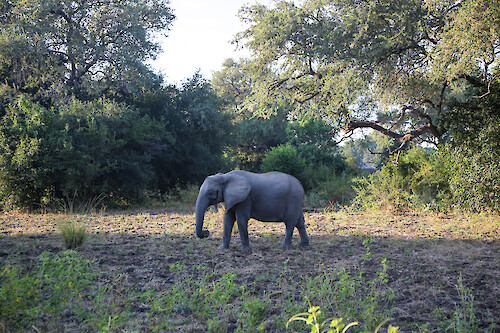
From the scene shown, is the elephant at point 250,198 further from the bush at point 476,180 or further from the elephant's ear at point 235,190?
the bush at point 476,180

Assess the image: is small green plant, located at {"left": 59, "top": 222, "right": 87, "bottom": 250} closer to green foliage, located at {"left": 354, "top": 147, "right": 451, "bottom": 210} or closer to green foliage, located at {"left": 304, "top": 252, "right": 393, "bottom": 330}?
green foliage, located at {"left": 304, "top": 252, "right": 393, "bottom": 330}

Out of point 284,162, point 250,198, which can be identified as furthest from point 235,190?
point 284,162

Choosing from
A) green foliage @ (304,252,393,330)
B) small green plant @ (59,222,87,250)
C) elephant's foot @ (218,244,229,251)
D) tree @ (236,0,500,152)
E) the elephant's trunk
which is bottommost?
green foliage @ (304,252,393,330)

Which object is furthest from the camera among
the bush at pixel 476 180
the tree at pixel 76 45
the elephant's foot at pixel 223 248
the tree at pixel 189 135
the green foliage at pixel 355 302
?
the tree at pixel 189 135

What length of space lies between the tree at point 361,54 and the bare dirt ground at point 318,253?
4337 mm

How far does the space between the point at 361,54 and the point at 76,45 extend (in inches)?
487

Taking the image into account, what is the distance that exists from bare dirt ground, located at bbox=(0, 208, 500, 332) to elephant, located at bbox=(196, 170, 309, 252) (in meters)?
0.52

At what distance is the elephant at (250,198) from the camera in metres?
7.46

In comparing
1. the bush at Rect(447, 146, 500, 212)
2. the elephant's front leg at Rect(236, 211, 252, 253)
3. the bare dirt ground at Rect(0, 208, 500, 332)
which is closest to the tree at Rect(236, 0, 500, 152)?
the bush at Rect(447, 146, 500, 212)

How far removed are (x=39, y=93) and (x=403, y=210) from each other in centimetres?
1507

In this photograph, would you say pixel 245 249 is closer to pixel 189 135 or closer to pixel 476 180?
pixel 476 180

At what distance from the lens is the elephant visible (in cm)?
746

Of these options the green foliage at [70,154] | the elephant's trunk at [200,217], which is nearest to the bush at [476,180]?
the elephant's trunk at [200,217]

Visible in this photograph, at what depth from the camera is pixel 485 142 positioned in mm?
11758
